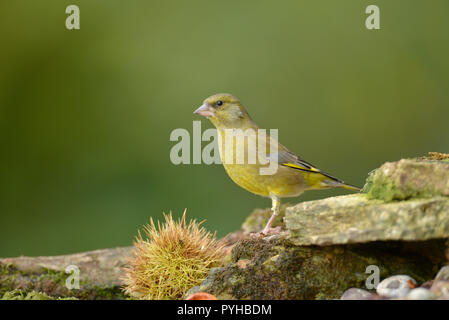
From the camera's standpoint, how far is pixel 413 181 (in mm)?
3096

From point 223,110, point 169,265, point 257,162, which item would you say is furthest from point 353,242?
point 223,110

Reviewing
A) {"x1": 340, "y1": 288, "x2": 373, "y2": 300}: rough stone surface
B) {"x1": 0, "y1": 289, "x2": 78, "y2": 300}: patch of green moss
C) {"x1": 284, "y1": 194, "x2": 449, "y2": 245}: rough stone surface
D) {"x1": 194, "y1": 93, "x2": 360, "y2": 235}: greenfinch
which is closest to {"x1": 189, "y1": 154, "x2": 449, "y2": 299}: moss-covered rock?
{"x1": 284, "y1": 194, "x2": 449, "y2": 245}: rough stone surface

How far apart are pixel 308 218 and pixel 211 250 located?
1107 mm

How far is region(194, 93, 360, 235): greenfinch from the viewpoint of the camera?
4957mm

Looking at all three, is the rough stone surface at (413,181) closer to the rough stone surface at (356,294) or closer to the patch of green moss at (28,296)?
the rough stone surface at (356,294)

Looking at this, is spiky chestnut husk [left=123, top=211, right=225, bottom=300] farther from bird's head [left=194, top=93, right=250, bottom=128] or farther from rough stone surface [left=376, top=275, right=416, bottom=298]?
bird's head [left=194, top=93, right=250, bottom=128]

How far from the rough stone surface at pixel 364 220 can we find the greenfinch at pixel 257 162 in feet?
4.47

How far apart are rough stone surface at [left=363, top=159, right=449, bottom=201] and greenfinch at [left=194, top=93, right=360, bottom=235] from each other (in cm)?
170

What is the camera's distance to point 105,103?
950 centimetres

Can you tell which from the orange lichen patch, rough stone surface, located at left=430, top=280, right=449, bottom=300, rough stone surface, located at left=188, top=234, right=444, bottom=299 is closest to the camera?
rough stone surface, located at left=430, top=280, right=449, bottom=300

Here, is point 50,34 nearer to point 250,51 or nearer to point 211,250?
point 250,51

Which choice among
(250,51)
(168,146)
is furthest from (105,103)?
(250,51)

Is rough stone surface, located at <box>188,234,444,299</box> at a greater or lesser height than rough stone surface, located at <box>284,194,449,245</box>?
lesser

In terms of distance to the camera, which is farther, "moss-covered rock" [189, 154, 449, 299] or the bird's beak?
the bird's beak
